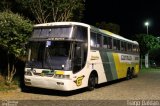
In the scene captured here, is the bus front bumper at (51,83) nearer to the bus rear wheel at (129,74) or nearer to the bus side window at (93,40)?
the bus side window at (93,40)

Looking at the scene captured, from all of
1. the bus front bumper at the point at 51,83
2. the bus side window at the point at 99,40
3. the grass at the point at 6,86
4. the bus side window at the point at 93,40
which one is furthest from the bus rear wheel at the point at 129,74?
the bus front bumper at the point at 51,83

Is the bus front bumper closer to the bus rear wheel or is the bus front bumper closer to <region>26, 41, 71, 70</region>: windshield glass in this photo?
<region>26, 41, 71, 70</region>: windshield glass

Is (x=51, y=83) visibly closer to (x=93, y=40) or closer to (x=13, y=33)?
(x=13, y=33)

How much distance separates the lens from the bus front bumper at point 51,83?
548 inches

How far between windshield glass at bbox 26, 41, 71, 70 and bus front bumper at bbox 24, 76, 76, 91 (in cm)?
53

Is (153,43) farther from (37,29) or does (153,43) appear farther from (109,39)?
(37,29)

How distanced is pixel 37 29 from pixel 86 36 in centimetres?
233

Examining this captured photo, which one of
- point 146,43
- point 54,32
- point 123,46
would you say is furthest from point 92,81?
point 146,43

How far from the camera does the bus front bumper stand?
13.9 metres

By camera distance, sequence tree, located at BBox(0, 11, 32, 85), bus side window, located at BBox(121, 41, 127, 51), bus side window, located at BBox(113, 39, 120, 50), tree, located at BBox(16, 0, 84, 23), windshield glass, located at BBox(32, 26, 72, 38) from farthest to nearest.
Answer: tree, located at BBox(16, 0, 84, 23)
bus side window, located at BBox(121, 41, 127, 51)
bus side window, located at BBox(113, 39, 120, 50)
tree, located at BBox(0, 11, 32, 85)
windshield glass, located at BBox(32, 26, 72, 38)

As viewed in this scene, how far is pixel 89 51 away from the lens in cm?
1572

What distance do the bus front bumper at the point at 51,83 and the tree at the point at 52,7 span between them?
355 inches

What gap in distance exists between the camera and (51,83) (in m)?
14.2

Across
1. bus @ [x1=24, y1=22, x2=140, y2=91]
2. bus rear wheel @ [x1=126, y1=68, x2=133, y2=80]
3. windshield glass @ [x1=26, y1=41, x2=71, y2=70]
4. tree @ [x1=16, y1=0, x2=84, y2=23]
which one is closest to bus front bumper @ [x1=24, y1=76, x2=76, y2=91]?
bus @ [x1=24, y1=22, x2=140, y2=91]
